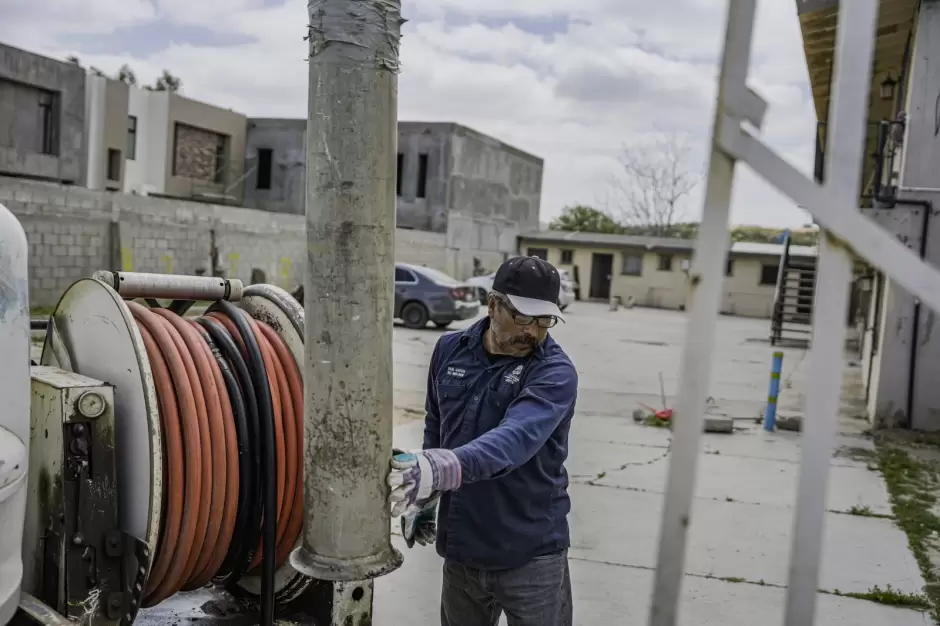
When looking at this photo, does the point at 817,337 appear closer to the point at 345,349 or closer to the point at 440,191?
the point at 345,349

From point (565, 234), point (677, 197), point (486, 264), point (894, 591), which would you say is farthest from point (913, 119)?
point (677, 197)

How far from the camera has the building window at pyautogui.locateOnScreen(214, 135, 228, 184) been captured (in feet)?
121

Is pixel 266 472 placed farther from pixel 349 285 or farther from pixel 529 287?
pixel 349 285

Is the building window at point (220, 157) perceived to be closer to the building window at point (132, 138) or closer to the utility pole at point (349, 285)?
the building window at point (132, 138)

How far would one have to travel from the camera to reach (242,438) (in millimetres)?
3195

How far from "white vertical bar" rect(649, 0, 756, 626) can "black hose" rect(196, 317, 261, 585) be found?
2.15 m

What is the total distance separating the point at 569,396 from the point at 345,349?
84 centimetres

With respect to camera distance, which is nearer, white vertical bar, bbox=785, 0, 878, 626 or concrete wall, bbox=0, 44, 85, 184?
white vertical bar, bbox=785, 0, 878, 626

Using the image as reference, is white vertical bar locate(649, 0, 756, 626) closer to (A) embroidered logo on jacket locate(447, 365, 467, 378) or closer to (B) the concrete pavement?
(B) the concrete pavement

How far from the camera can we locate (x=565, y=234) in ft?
138

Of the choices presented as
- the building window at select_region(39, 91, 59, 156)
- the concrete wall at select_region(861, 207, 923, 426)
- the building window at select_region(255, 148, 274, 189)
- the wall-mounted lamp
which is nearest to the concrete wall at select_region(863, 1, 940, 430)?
the concrete wall at select_region(861, 207, 923, 426)

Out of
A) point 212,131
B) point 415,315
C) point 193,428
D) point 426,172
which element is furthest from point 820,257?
point 212,131

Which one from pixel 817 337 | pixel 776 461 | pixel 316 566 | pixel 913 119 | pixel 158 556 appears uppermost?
pixel 913 119

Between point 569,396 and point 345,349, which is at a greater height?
point 345,349
